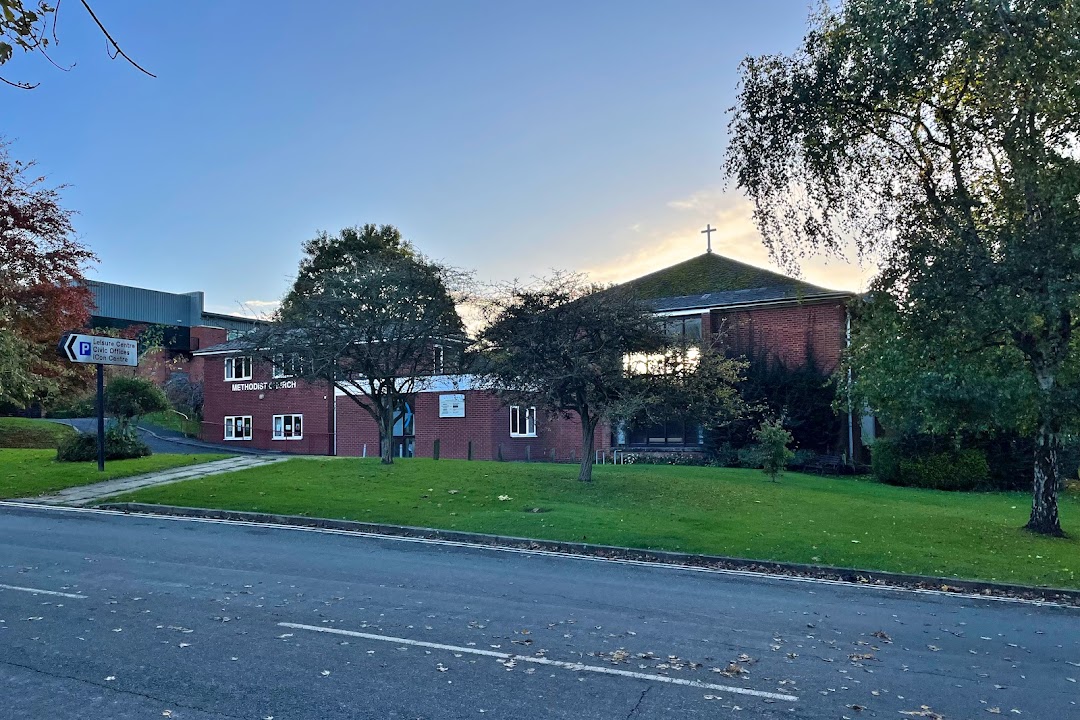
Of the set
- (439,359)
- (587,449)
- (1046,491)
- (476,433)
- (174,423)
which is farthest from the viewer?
(174,423)

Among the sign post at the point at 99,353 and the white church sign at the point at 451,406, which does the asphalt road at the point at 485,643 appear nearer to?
the sign post at the point at 99,353

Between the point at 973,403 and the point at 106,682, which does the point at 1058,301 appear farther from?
the point at 106,682

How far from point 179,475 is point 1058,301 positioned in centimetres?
1960

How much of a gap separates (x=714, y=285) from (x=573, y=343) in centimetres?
1826

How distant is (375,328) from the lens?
2273 cm

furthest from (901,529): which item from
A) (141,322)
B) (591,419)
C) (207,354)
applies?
(141,322)

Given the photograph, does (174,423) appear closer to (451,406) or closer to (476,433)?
(451,406)

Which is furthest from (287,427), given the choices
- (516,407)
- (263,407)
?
(516,407)

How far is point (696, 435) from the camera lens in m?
33.2

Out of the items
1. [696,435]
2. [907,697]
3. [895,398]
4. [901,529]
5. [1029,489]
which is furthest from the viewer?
[696,435]

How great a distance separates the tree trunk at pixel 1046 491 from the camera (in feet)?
50.6

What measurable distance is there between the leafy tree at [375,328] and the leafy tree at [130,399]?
4.25m

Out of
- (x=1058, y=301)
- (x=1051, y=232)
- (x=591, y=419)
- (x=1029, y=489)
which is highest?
(x=1051, y=232)

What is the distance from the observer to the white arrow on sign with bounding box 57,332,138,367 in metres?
20.4
